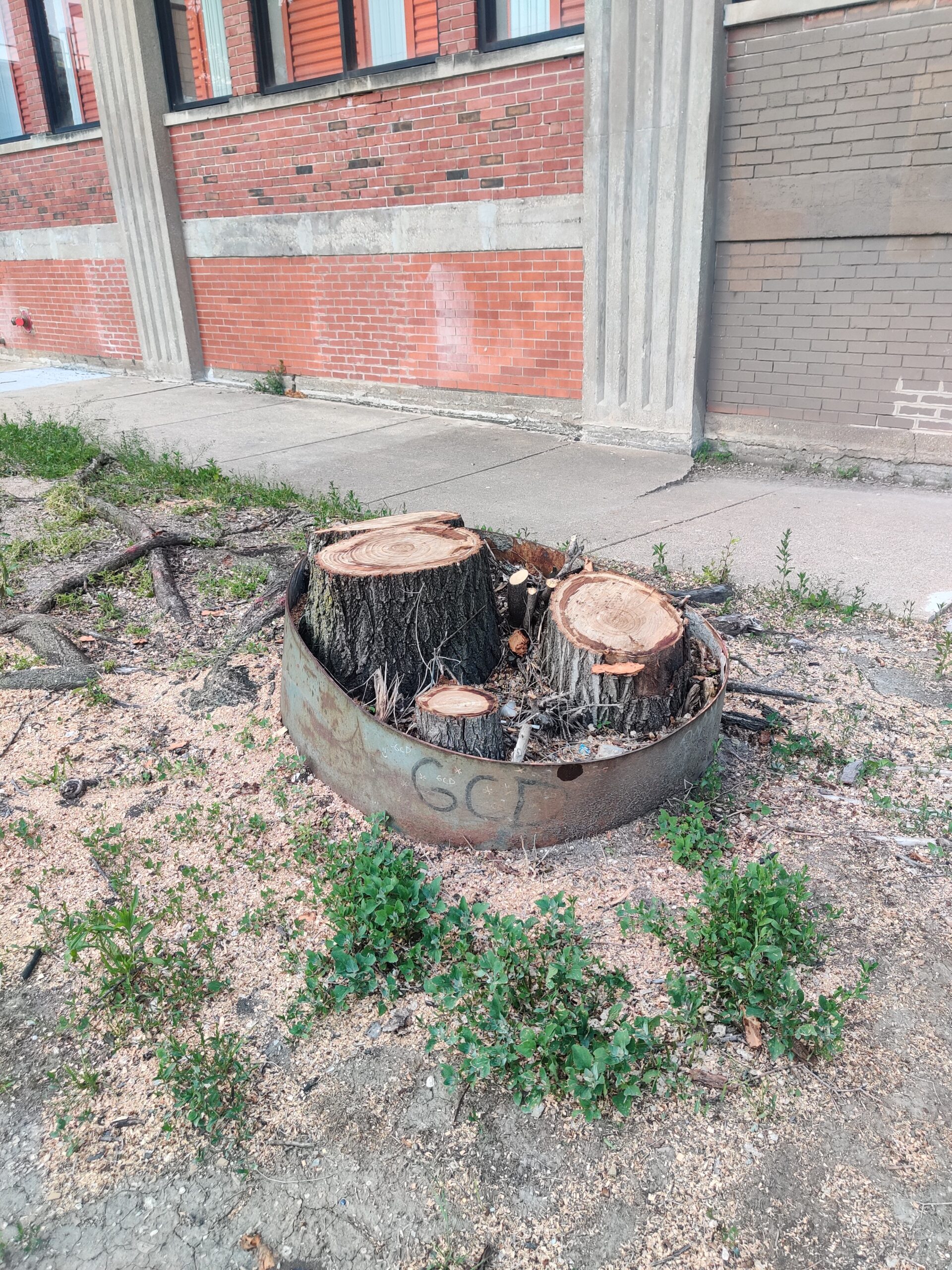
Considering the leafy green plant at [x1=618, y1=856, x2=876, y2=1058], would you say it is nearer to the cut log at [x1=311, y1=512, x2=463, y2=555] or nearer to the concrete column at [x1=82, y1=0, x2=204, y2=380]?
the cut log at [x1=311, y1=512, x2=463, y2=555]

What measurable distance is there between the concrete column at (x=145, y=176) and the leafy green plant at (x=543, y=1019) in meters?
9.52

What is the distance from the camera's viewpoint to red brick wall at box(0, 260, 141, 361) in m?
11.0

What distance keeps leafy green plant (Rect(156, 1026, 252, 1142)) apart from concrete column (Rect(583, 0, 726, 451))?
17.9ft

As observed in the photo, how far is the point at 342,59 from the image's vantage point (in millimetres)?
8070

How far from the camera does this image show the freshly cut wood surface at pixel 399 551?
296 centimetres

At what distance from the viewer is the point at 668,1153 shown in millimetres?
1786

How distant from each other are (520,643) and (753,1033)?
1.69m

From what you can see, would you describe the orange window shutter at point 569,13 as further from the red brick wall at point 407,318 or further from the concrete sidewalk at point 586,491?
the concrete sidewalk at point 586,491

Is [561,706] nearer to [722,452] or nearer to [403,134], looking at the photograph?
[722,452]

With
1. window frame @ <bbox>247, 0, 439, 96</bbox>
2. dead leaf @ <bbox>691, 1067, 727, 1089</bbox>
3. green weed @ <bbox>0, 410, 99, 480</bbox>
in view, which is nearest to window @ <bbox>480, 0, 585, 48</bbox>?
window frame @ <bbox>247, 0, 439, 96</bbox>

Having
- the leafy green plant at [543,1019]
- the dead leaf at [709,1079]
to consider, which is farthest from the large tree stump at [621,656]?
the dead leaf at [709,1079]

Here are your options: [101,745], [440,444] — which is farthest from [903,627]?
[440,444]

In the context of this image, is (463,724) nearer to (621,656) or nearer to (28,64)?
(621,656)

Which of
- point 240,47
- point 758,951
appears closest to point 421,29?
point 240,47
